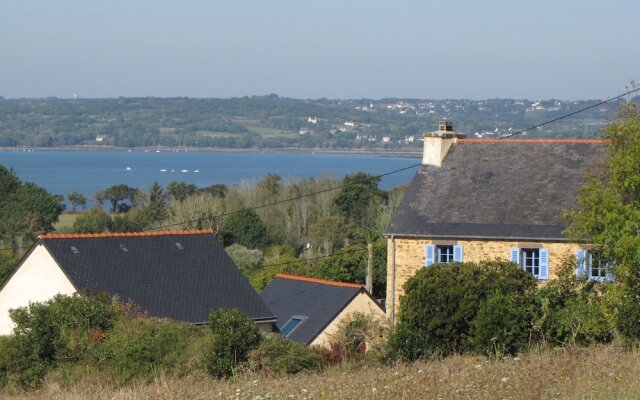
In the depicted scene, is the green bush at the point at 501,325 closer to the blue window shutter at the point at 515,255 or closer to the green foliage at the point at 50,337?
the blue window shutter at the point at 515,255

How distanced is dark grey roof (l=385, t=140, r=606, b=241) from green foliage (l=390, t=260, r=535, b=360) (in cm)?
221

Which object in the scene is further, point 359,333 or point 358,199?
point 358,199

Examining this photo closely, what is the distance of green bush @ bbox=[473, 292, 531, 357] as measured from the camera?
68.8ft

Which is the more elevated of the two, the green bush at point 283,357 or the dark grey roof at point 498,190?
the dark grey roof at point 498,190

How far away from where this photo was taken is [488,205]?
2862cm

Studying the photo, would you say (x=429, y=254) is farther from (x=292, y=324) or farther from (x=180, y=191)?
(x=180, y=191)

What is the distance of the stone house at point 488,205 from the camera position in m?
27.4

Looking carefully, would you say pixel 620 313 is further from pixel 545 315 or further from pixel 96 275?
pixel 96 275

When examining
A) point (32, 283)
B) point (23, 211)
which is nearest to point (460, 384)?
point (32, 283)

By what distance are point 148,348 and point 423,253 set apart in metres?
10.3

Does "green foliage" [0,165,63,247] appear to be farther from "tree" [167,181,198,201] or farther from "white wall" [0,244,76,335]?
"white wall" [0,244,76,335]

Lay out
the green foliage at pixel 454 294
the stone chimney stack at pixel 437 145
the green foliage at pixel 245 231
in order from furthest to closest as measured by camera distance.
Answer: the green foliage at pixel 245 231
the stone chimney stack at pixel 437 145
the green foliage at pixel 454 294

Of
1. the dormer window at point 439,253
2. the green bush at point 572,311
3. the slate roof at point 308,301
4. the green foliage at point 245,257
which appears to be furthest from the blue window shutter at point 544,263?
the green foliage at point 245,257

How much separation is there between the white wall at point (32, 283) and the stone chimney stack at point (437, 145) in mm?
10203
